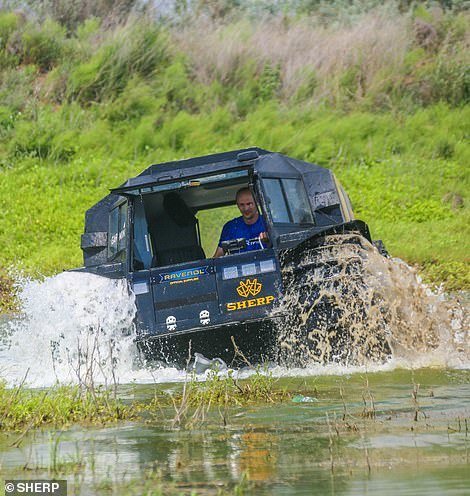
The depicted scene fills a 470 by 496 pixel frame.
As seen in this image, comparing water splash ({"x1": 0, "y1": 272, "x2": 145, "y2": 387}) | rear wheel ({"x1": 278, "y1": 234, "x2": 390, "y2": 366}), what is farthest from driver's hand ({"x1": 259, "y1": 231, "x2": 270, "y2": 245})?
water splash ({"x1": 0, "y1": 272, "x2": 145, "y2": 387})

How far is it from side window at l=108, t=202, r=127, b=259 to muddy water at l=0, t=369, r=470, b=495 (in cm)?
344

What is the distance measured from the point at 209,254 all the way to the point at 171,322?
2.28 metres

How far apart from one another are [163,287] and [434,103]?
1579 cm

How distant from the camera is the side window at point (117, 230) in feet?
38.2

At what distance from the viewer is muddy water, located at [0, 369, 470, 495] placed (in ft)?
19.3

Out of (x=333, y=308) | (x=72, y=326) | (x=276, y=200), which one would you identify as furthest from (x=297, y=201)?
(x=72, y=326)

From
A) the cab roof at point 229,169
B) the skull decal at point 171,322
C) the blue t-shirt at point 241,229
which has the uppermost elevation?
the cab roof at point 229,169

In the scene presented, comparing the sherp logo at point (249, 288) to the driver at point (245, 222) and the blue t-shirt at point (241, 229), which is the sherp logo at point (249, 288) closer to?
the driver at point (245, 222)

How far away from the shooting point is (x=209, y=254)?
12.4 meters

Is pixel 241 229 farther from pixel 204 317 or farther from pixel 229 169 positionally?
pixel 204 317

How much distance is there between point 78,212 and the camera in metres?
19.9

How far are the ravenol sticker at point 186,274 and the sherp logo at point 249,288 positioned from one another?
292mm

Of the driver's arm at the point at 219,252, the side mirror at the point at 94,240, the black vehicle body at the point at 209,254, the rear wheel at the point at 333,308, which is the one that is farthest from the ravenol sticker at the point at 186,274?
the side mirror at the point at 94,240

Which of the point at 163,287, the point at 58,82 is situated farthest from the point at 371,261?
the point at 58,82
